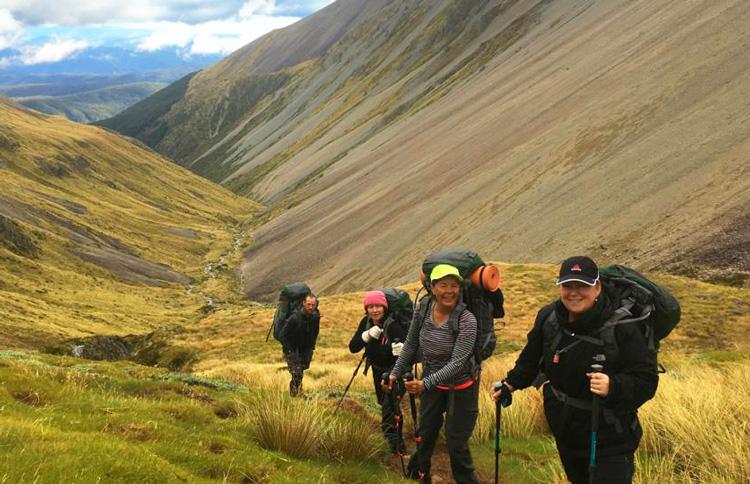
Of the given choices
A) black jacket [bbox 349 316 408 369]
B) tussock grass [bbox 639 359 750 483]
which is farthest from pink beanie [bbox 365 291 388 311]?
tussock grass [bbox 639 359 750 483]

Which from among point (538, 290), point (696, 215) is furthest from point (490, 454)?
point (696, 215)

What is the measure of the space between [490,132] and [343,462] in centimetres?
7203

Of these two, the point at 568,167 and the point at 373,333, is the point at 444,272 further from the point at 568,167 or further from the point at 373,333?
the point at 568,167

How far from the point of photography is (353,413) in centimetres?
1061

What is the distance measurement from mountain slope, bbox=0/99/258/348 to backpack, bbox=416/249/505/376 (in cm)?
3804

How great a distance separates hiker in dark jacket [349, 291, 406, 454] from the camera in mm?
8938

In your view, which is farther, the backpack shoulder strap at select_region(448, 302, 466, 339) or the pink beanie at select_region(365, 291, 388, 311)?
the pink beanie at select_region(365, 291, 388, 311)

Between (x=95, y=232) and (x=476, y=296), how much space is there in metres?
108

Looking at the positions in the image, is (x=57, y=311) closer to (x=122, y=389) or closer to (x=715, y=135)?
(x=122, y=389)

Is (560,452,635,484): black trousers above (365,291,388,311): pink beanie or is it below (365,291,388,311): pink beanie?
below

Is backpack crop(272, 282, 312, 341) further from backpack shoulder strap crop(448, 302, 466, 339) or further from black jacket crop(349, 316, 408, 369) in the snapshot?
backpack shoulder strap crop(448, 302, 466, 339)

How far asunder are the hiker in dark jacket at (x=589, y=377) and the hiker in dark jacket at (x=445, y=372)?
1.42 metres

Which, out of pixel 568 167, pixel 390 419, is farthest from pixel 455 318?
pixel 568 167

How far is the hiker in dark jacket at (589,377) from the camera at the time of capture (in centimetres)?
493
